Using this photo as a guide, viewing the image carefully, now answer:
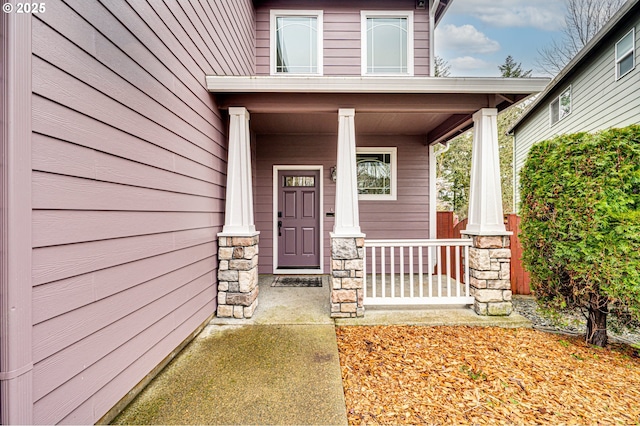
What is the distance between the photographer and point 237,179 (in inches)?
125

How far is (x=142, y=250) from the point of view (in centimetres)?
→ 188

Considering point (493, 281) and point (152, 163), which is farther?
point (493, 281)

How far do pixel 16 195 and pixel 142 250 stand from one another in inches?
32.8

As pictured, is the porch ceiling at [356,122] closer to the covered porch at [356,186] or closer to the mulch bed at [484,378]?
the covered porch at [356,186]

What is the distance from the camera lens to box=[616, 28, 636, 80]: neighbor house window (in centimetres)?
463

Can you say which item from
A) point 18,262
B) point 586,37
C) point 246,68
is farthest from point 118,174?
point 586,37

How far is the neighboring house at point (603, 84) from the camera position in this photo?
4.62 meters

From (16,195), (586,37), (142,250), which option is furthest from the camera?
(586,37)

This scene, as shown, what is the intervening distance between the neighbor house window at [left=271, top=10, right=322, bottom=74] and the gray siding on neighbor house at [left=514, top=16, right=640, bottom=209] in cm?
394

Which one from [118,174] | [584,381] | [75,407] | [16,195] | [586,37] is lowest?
[584,381]

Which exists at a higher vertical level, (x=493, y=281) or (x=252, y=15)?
(x=252, y=15)

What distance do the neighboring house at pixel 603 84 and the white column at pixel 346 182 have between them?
2.78m

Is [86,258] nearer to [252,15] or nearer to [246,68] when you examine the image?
[246,68]

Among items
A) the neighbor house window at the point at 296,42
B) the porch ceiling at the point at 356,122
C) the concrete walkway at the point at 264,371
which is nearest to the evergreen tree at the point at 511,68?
the porch ceiling at the point at 356,122
